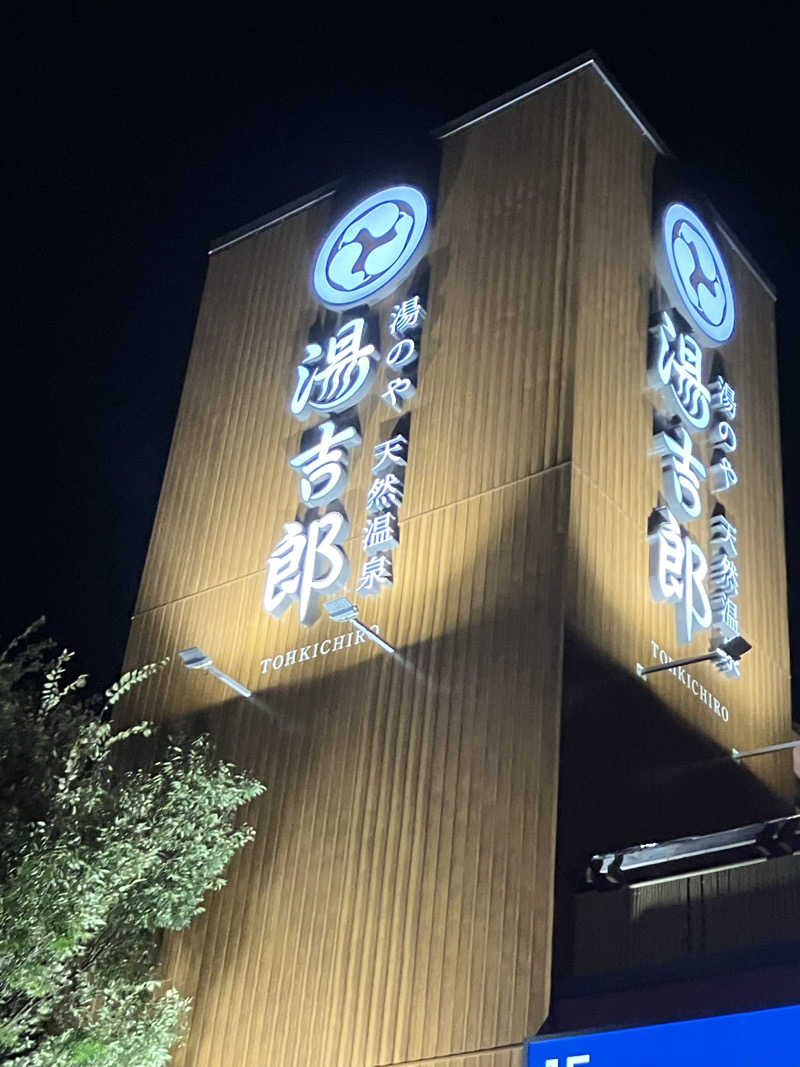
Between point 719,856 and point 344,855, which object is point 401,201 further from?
point 719,856

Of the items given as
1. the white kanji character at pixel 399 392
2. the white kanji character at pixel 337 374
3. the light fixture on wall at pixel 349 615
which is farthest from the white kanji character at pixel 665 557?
the white kanji character at pixel 337 374

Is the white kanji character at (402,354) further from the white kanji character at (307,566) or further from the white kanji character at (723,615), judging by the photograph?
the white kanji character at (723,615)

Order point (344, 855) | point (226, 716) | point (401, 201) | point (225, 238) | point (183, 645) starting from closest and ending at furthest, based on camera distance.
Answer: point (344, 855) < point (226, 716) < point (183, 645) < point (401, 201) < point (225, 238)

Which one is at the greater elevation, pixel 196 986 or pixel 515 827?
pixel 515 827

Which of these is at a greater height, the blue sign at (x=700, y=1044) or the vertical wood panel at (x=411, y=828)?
the vertical wood panel at (x=411, y=828)

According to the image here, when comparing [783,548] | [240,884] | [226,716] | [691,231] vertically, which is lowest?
[240,884]

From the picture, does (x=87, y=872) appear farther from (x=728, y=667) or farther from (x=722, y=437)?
(x=722, y=437)

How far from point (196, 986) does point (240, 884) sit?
96 cm

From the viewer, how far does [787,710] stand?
602 inches

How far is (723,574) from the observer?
1426 cm

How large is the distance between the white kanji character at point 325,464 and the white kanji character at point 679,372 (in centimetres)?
321

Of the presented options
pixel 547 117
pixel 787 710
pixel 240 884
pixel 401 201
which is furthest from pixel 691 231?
pixel 240 884

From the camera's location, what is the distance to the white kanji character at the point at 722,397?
15219 mm

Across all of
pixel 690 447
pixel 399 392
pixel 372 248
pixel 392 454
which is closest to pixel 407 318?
pixel 399 392
